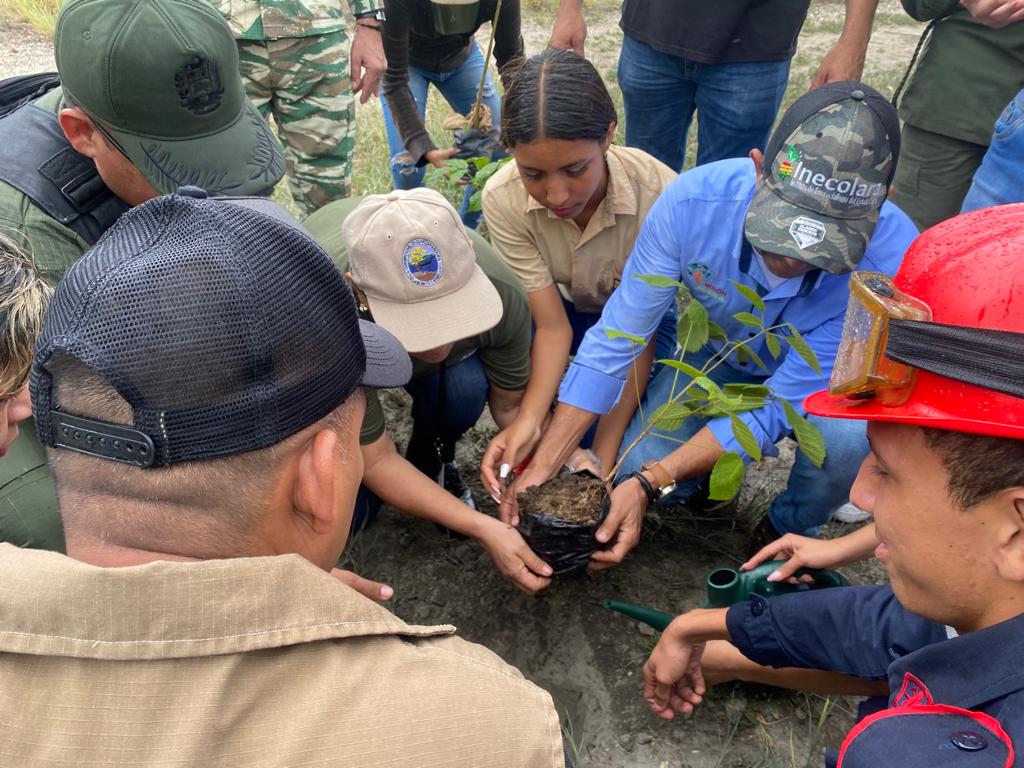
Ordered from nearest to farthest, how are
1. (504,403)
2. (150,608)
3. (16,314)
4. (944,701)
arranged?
(150,608), (944,701), (16,314), (504,403)

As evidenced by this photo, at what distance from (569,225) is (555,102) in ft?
1.71

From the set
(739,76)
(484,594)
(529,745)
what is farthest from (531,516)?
(739,76)

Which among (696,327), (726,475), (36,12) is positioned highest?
(696,327)

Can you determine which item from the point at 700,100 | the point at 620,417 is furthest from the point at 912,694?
the point at 700,100

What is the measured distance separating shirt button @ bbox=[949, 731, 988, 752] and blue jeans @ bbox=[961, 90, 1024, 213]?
202 centimetres

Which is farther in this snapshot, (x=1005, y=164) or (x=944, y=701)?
(x=1005, y=164)

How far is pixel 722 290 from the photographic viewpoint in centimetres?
252

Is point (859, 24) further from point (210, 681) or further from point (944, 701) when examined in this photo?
point (210, 681)

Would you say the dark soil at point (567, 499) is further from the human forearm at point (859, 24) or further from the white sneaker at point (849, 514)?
the human forearm at point (859, 24)

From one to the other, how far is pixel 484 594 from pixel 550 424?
61cm

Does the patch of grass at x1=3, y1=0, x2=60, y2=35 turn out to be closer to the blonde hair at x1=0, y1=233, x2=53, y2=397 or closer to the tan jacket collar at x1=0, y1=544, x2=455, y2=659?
the blonde hair at x1=0, y1=233, x2=53, y2=397

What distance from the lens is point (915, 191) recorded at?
3.24m

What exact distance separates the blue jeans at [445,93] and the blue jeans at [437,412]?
152 cm

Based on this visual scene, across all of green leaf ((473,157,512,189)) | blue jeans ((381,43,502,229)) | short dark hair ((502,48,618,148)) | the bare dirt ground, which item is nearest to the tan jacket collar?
the bare dirt ground
